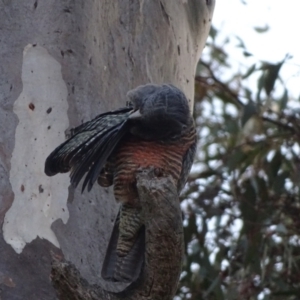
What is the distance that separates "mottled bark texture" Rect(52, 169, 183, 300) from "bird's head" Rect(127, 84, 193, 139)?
104mm

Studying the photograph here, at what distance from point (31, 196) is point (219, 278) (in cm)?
151

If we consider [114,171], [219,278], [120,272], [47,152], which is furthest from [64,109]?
[219,278]

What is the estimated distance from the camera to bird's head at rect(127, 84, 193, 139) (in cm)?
125

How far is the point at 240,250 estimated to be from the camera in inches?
120

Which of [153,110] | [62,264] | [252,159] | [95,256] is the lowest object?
[62,264]

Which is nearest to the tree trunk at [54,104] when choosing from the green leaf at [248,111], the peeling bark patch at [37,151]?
the peeling bark patch at [37,151]

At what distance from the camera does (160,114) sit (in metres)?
1.25

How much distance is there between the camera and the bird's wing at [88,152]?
4.09 feet

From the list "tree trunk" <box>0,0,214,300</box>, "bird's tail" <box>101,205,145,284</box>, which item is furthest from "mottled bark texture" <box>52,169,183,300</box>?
"tree trunk" <box>0,0,214,300</box>

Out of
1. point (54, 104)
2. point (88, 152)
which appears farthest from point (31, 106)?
point (88, 152)

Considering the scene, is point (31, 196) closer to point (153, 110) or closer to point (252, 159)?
point (153, 110)

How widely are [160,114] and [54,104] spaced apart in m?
0.36

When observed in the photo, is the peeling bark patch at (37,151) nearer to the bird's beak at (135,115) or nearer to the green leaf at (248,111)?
the bird's beak at (135,115)

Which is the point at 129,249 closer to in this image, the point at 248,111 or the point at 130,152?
the point at 130,152
